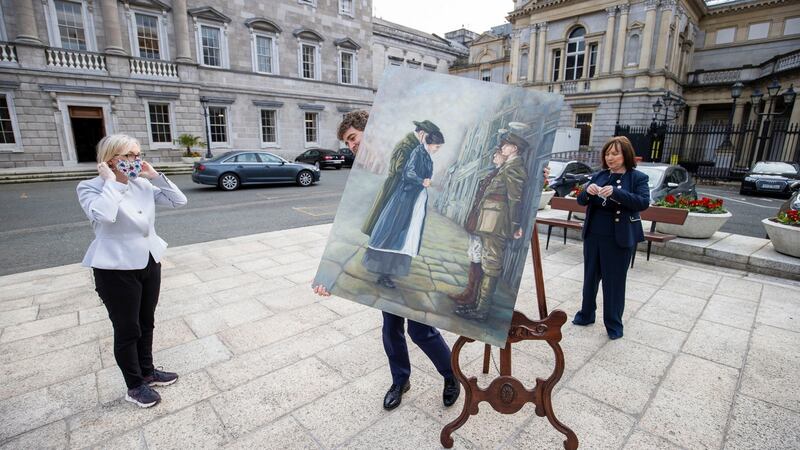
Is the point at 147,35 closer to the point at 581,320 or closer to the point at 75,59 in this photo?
the point at 75,59

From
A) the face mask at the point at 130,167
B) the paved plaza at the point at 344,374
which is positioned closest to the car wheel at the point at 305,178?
the paved plaza at the point at 344,374

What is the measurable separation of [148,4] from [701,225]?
2631 cm

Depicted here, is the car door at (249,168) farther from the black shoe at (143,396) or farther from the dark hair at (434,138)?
the dark hair at (434,138)

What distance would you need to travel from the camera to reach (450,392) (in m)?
2.75

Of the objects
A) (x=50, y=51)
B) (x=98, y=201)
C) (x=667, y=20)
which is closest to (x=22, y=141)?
(x=50, y=51)

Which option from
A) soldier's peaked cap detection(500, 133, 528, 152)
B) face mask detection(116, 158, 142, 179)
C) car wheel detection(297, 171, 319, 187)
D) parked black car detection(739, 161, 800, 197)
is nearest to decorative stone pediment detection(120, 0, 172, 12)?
car wheel detection(297, 171, 319, 187)

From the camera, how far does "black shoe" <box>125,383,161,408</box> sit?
8.91 ft

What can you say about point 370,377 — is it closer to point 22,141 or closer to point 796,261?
point 796,261

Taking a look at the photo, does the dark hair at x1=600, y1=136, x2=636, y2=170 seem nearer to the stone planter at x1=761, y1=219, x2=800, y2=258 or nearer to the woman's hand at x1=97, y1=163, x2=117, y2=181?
the woman's hand at x1=97, y1=163, x2=117, y2=181

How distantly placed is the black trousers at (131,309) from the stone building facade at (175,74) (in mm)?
21769

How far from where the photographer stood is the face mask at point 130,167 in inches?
98.0

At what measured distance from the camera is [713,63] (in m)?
32.7

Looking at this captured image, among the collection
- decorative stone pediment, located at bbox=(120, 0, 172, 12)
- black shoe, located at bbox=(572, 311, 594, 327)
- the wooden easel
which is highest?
decorative stone pediment, located at bbox=(120, 0, 172, 12)

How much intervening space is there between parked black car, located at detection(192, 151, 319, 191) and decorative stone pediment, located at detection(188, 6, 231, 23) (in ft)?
41.9
